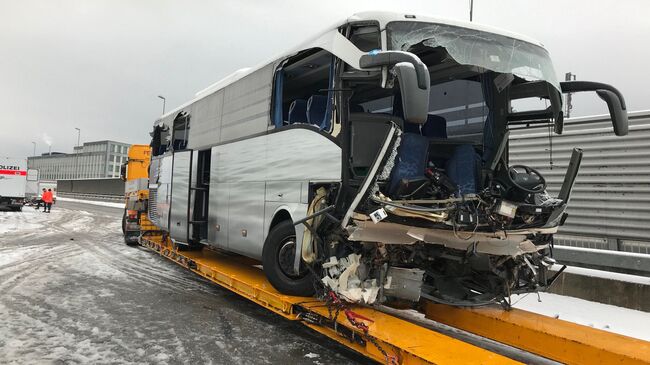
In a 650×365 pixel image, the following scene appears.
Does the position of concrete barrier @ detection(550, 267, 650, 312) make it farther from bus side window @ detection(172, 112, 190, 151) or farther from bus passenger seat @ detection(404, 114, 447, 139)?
bus side window @ detection(172, 112, 190, 151)

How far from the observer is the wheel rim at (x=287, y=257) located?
561cm

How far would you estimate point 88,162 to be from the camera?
226 ft

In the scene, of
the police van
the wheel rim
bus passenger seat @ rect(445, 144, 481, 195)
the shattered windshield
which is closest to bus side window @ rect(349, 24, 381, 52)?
the shattered windshield

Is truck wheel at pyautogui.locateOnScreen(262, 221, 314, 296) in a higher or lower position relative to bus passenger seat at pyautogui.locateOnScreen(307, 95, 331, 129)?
lower

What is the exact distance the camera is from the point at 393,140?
419 centimetres

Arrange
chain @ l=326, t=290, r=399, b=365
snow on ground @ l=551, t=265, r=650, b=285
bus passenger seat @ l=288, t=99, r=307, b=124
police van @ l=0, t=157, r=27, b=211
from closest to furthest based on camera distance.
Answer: chain @ l=326, t=290, r=399, b=365, bus passenger seat @ l=288, t=99, r=307, b=124, snow on ground @ l=551, t=265, r=650, b=285, police van @ l=0, t=157, r=27, b=211

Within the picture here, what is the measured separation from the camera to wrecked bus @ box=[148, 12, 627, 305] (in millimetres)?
4215

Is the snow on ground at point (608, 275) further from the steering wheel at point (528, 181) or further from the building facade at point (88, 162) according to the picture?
the building facade at point (88, 162)

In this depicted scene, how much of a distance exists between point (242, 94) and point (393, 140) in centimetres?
361

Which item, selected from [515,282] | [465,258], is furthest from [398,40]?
[515,282]

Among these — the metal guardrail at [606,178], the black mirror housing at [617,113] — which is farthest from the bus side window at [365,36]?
the metal guardrail at [606,178]

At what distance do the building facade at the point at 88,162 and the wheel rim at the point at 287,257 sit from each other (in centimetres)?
6391

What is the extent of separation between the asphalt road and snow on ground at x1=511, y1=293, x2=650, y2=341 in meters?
3.25

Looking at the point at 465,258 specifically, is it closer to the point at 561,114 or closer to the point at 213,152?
the point at 561,114
